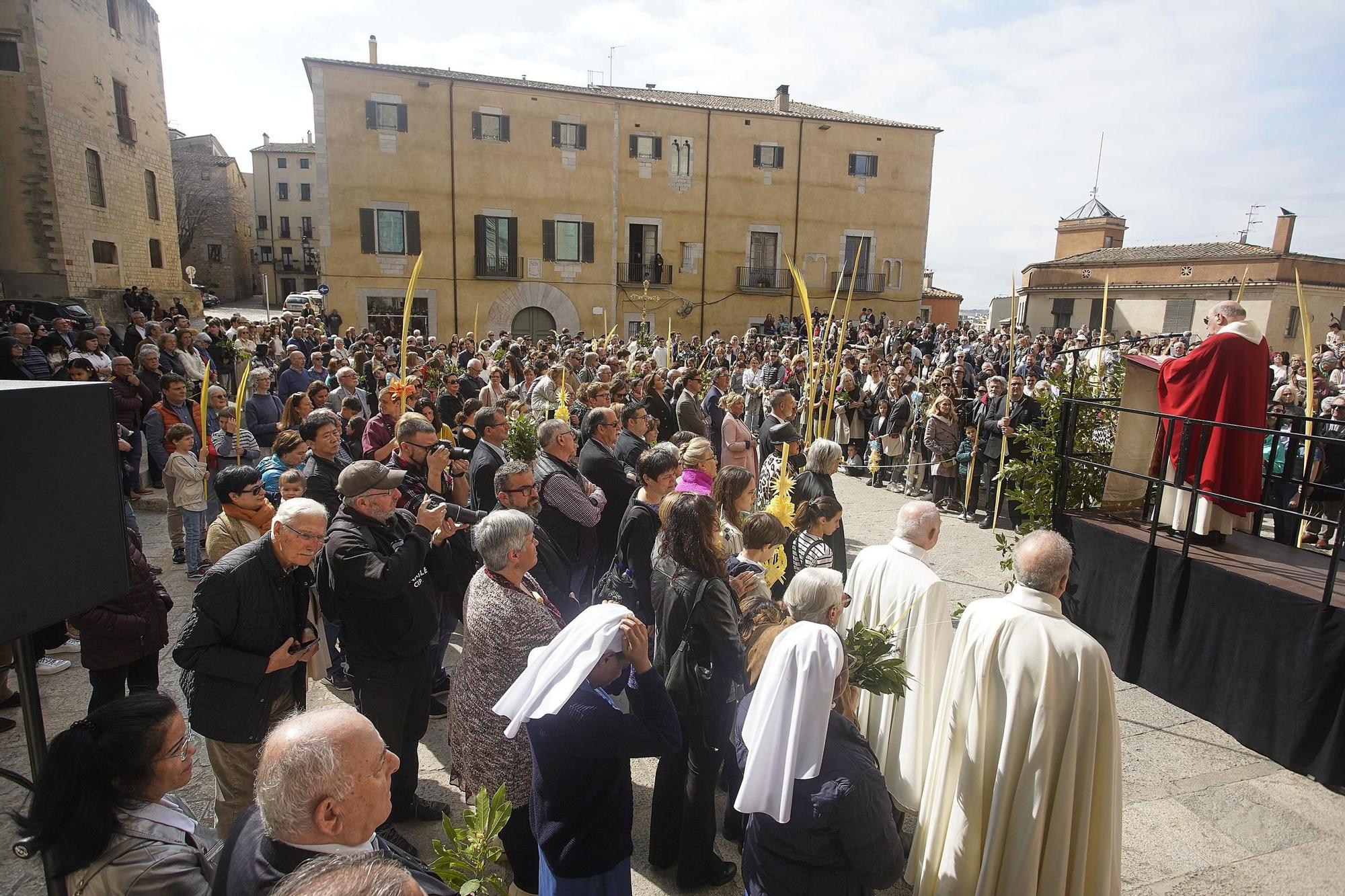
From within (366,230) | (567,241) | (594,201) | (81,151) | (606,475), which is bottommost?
(606,475)

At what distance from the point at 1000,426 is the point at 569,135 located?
22.5m

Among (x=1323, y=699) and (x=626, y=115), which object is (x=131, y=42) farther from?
(x=1323, y=699)

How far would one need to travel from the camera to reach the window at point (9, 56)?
21536mm

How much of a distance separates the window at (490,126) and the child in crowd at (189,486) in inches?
877

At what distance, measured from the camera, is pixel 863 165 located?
2966 centimetres

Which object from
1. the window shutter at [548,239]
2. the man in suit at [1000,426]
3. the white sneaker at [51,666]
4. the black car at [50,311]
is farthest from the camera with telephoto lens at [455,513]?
the window shutter at [548,239]

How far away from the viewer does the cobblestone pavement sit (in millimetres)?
3354

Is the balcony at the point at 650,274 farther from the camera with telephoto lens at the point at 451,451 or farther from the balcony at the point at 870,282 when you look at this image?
the camera with telephoto lens at the point at 451,451

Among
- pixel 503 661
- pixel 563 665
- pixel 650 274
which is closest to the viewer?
pixel 563 665

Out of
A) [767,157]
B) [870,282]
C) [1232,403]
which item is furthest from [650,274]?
[1232,403]

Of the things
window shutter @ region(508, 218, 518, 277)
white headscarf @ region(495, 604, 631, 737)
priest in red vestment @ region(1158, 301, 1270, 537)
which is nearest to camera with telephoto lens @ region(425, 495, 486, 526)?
white headscarf @ region(495, 604, 631, 737)

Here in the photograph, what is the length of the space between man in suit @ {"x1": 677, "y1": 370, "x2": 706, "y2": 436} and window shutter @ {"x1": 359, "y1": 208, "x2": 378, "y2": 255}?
20468mm

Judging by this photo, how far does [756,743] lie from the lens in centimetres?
227

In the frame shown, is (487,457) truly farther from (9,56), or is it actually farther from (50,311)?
(9,56)
